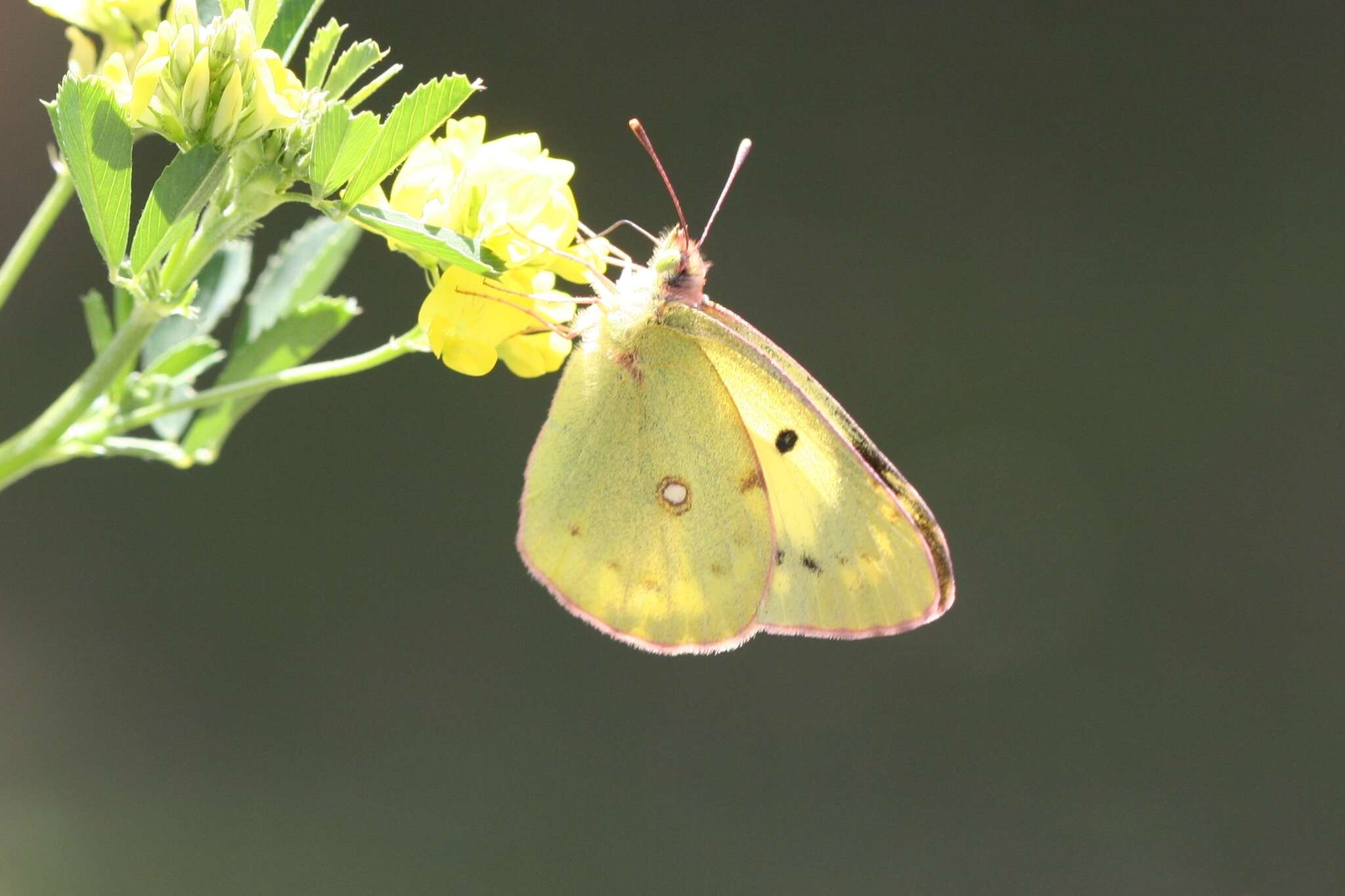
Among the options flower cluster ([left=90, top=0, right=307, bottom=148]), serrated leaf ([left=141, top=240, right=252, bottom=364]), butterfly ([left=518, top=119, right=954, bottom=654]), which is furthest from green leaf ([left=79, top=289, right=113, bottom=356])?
butterfly ([left=518, top=119, right=954, bottom=654])

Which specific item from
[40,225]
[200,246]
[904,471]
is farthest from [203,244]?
[904,471]

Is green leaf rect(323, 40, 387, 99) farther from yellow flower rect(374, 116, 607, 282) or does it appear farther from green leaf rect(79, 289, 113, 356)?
green leaf rect(79, 289, 113, 356)

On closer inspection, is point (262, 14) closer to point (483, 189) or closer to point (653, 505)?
point (483, 189)

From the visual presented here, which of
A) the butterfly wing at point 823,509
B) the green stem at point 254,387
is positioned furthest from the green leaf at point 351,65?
the butterfly wing at point 823,509

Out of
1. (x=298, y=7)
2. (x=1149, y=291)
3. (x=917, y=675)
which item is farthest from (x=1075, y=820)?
(x=298, y=7)

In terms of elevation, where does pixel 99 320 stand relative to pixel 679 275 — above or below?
below
